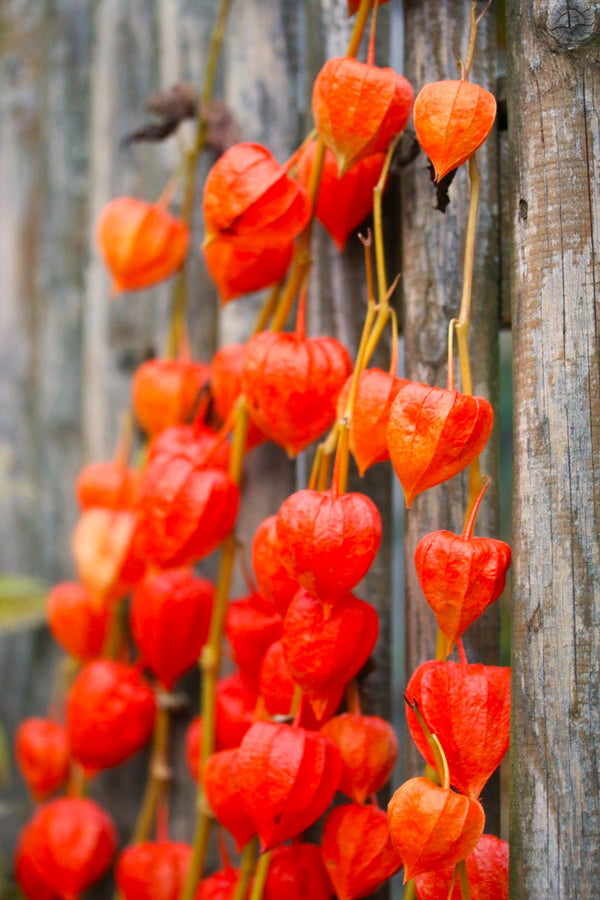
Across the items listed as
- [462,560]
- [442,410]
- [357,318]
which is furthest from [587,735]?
[357,318]

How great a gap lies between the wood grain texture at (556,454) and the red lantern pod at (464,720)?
58 mm

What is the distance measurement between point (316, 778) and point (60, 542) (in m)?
1.24

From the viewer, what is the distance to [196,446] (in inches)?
60.1

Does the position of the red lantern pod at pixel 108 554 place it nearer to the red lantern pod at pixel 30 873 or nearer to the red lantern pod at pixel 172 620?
the red lantern pod at pixel 172 620

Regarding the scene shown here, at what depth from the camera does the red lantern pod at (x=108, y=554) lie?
181 cm

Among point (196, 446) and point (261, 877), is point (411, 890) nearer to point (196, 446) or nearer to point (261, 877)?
point (261, 877)

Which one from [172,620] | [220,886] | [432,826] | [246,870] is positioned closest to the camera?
[432,826]

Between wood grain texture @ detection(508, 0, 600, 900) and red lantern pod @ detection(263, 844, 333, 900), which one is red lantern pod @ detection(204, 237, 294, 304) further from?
red lantern pod @ detection(263, 844, 333, 900)

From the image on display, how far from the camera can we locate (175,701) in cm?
187

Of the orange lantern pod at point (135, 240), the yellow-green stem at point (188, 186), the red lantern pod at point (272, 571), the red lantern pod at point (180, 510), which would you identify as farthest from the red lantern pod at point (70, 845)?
Answer: the orange lantern pod at point (135, 240)

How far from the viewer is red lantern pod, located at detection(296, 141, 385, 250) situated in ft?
4.55

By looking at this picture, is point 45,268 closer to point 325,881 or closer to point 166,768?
point 166,768

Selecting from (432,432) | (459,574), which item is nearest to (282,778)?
(459,574)

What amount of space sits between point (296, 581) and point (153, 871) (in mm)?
841
